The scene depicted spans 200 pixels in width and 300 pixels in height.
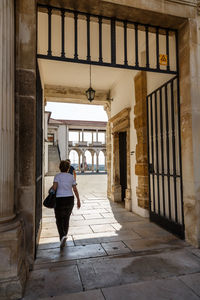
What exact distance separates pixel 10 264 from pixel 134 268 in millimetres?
1554

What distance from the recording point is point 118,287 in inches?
90.1

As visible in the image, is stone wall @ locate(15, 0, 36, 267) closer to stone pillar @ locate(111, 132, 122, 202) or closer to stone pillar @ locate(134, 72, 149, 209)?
stone pillar @ locate(134, 72, 149, 209)

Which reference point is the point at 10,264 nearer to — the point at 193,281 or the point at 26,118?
the point at 26,118

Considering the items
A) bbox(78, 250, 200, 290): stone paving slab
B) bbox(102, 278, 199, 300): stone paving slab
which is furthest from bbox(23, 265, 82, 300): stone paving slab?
bbox(102, 278, 199, 300): stone paving slab

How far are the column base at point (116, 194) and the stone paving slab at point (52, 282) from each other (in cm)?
506

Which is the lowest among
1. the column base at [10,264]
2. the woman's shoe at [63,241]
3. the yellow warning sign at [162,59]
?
the woman's shoe at [63,241]

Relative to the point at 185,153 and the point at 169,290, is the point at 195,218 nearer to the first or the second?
the point at 185,153

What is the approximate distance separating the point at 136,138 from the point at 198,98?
2480 millimetres

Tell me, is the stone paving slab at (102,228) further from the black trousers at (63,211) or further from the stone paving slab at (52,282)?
the stone paving slab at (52,282)

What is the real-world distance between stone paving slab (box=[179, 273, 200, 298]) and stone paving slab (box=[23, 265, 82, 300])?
4.06 feet

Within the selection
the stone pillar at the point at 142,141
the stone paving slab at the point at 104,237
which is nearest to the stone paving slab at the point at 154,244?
the stone paving slab at the point at 104,237

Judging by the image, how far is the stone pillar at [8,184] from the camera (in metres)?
2.16

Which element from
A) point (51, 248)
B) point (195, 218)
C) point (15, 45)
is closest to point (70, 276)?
point (51, 248)

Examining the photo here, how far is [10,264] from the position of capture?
2.17m
